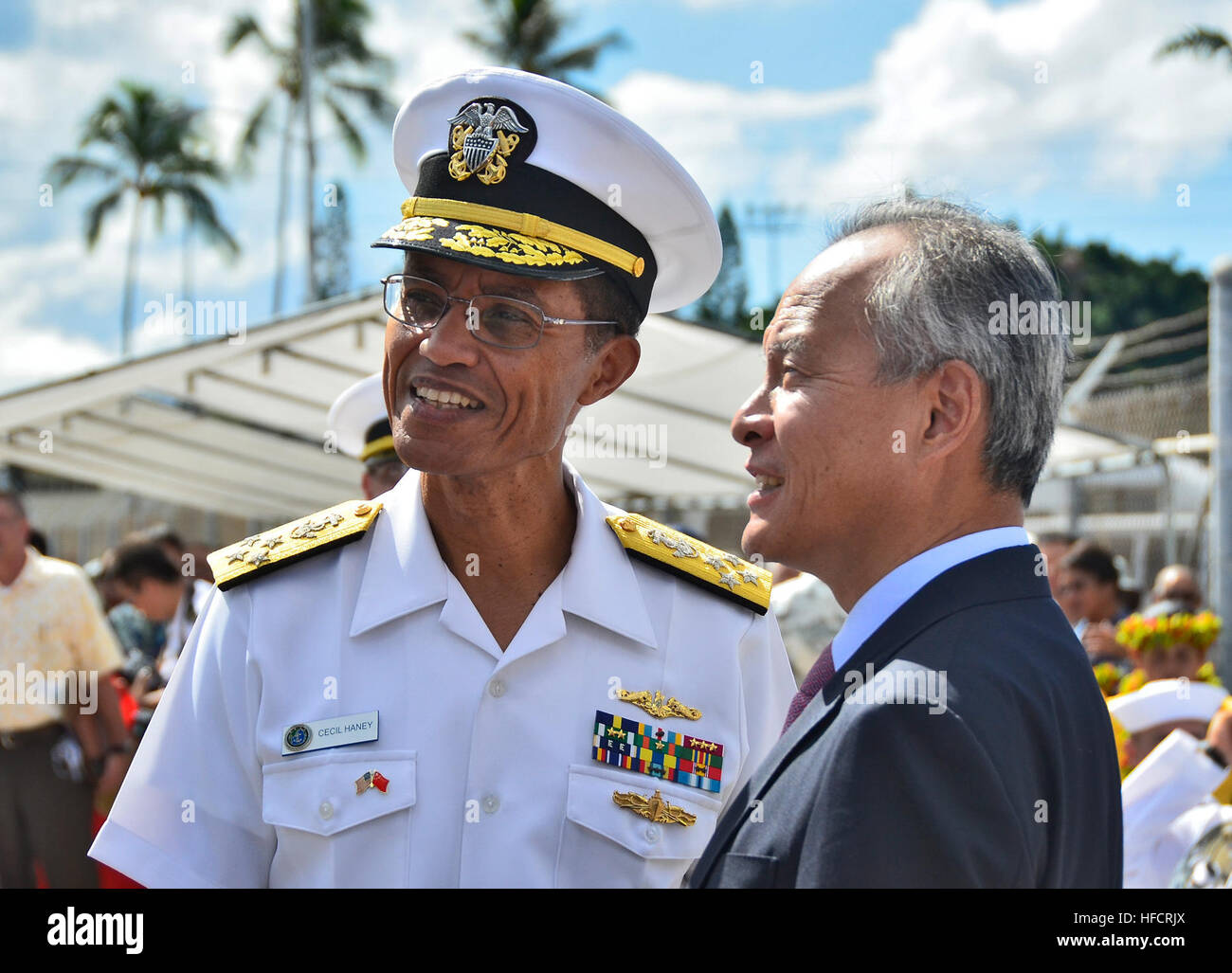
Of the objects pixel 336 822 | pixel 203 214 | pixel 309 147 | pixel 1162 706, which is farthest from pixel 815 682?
pixel 203 214

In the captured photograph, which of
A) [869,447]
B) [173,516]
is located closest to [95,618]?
[869,447]

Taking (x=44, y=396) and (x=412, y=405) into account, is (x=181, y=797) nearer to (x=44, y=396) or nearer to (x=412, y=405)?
Result: (x=412, y=405)

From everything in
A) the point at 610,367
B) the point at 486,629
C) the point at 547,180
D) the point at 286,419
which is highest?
the point at 547,180

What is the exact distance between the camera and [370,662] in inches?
75.6

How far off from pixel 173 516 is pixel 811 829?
17854mm

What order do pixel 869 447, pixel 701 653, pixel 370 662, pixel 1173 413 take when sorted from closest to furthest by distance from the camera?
1. pixel 869 447
2. pixel 370 662
3. pixel 701 653
4. pixel 1173 413

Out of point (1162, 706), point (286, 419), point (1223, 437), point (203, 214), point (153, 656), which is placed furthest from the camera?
point (203, 214)

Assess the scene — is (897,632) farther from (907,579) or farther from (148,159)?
(148,159)

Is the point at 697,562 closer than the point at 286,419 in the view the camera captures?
Yes

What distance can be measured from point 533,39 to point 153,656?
1072 inches

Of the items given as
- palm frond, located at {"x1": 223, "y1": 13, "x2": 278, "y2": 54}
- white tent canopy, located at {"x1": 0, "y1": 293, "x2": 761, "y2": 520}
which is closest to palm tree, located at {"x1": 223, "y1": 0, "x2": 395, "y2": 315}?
palm frond, located at {"x1": 223, "y1": 13, "x2": 278, "y2": 54}

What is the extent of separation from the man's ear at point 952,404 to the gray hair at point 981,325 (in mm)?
13

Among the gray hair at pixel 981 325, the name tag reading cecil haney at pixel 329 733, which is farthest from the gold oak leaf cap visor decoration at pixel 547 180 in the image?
the name tag reading cecil haney at pixel 329 733

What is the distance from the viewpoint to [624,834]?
191 centimetres
